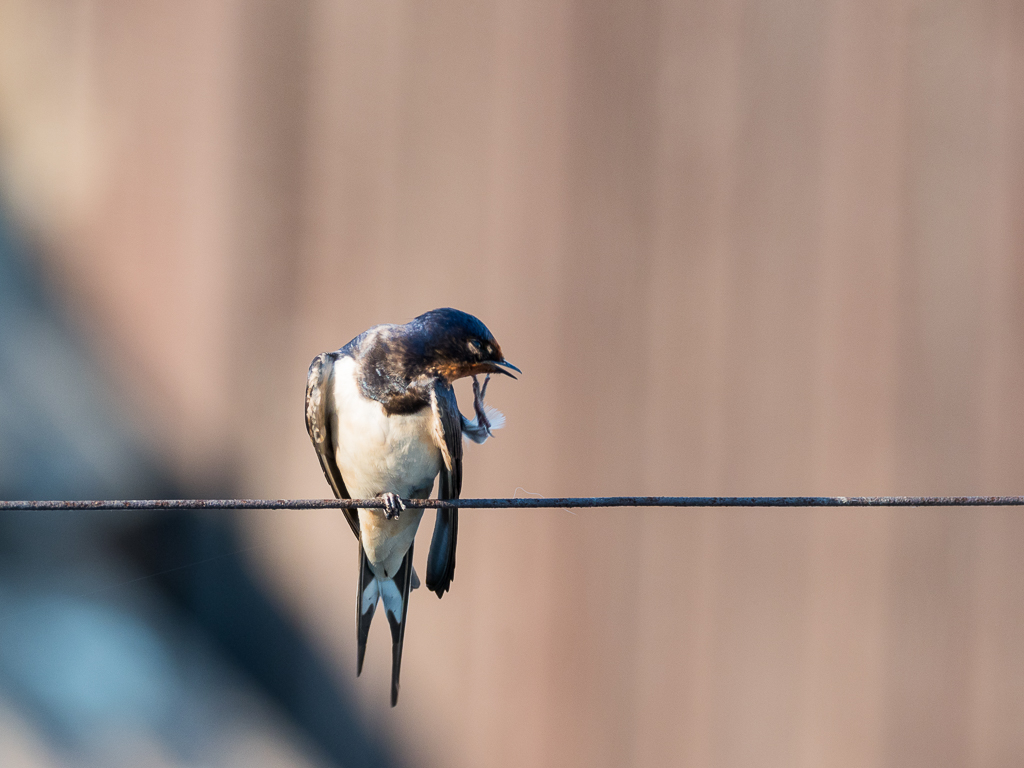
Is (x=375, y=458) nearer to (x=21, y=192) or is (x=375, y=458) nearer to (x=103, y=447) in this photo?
(x=103, y=447)

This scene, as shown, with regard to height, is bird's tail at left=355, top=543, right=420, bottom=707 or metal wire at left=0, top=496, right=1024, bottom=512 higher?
metal wire at left=0, top=496, right=1024, bottom=512

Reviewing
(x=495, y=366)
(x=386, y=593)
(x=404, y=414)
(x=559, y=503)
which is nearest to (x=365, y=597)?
(x=386, y=593)

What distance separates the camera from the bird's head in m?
1.47

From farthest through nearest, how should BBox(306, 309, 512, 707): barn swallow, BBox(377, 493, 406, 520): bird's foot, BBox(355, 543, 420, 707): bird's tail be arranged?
BBox(355, 543, 420, 707): bird's tail < BBox(306, 309, 512, 707): barn swallow < BBox(377, 493, 406, 520): bird's foot

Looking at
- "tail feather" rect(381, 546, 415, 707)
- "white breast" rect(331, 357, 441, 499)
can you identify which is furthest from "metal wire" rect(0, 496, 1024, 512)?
"tail feather" rect(381, 546, 415, 707)

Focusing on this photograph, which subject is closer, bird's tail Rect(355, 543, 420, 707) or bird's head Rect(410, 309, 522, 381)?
bird's head Rect(410, 309, 522, 381)

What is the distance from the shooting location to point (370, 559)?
1627 millimetres

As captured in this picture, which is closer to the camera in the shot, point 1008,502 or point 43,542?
point 1008,502

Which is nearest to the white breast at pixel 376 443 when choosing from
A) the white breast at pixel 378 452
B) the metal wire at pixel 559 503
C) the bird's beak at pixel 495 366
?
the white breast at pixel 378 452

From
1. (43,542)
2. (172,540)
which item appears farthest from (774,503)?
(43,542)

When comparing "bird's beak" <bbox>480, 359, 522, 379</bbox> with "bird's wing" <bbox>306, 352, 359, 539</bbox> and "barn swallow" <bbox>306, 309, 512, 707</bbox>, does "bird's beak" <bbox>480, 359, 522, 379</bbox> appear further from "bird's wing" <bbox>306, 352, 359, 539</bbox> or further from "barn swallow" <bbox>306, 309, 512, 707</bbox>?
"bird's wing" <bbox>306, 352, 359, 539</bbox>

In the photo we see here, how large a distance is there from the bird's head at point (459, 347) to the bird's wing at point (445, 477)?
0.04 m

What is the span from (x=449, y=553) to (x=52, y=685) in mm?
1550

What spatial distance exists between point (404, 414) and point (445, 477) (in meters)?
0.16
